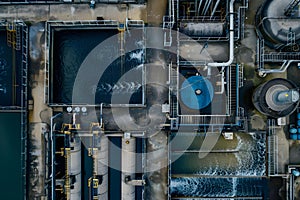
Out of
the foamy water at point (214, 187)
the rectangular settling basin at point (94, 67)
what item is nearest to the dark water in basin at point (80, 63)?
the rectangular settling basin at point (94, 67)

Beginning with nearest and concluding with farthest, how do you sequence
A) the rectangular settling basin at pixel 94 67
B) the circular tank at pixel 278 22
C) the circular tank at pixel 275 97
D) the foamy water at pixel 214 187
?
the circular tank at pixel 275 97
the circular tank at pixel 278 22
the foamy water at pixel 214 187
the rectangular settling basin at pixel 94 67

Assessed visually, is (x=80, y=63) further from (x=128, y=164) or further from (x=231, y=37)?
(x=231, y=37)

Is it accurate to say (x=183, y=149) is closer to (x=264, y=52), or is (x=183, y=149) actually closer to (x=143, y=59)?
(x=143, y=59)

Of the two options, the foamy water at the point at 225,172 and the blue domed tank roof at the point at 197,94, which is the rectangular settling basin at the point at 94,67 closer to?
the blue domed tank roof at the point at 197,94

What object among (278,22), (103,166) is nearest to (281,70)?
(278,22)

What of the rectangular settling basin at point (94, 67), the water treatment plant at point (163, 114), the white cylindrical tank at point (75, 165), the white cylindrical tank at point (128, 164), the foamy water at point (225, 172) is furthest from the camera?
the rectangular settling basin at point (94, 67)

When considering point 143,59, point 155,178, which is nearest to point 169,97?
point 143,59
